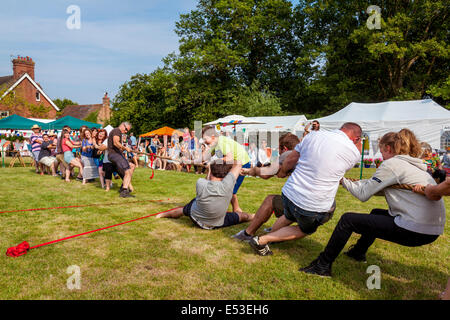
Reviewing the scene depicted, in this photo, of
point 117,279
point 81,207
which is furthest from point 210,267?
point 81,207

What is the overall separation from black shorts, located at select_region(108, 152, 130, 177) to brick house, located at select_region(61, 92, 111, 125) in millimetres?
52550

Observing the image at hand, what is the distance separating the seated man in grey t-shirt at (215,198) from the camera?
4.51 m

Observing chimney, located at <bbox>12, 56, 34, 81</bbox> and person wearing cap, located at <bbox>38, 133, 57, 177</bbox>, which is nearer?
person wearing cap, located at <bbox>38, 133, 57, 177</bbox>

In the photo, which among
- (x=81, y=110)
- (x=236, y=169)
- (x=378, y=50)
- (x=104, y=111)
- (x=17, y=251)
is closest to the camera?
(x=17, y=251)

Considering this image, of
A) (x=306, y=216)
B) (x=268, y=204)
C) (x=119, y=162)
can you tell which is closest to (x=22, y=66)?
(x=119, y=162)

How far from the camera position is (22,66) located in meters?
38.9

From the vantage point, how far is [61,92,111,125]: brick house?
189 feet

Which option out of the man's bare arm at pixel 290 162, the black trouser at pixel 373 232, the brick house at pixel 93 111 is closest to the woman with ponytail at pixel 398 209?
the black trouser at pixel 373 232

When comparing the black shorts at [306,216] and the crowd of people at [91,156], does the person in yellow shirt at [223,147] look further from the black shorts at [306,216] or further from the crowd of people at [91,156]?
the crowd of people at [91,156]

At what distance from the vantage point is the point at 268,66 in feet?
111

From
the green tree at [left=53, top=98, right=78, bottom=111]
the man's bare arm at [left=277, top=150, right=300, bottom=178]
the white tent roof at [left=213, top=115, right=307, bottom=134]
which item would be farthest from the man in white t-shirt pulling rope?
the green tree at [left=53, top=98, right=78, bottom=111]

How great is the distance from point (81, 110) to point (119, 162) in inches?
2332

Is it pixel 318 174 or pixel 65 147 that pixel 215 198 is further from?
pixel 65 147

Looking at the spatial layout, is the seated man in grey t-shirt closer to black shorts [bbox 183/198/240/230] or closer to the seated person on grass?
black shorts [bbox 183/198/240/230]
